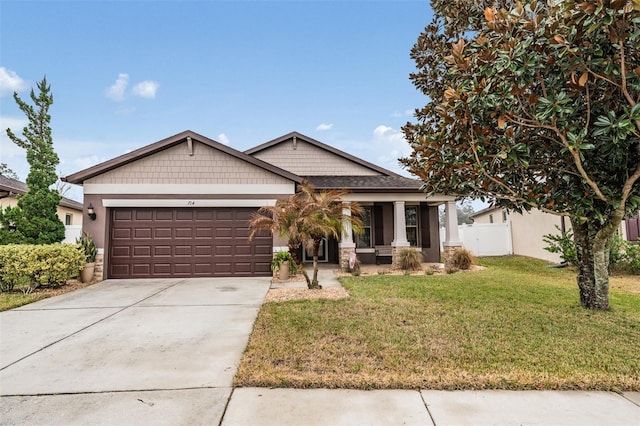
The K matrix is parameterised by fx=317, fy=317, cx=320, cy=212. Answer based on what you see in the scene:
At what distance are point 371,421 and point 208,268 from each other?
9.04m

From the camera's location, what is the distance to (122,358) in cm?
409

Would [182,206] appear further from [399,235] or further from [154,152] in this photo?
[399,235]

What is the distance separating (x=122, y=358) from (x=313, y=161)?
41.5ft

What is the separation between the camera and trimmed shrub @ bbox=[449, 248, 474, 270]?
39.7 ft

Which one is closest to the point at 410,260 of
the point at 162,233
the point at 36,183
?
the point at 162,233

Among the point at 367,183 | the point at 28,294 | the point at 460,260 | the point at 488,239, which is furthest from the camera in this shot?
the point at 488,239

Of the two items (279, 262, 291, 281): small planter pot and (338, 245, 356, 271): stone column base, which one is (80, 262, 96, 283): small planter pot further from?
(338, 245, 356, 271): stone column base

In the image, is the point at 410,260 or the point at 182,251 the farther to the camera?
the point at 410,260

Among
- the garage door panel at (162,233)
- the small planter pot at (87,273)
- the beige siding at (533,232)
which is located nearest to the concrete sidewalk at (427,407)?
the garage door panel at (162,233)

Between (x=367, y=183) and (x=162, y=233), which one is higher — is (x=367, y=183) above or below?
above

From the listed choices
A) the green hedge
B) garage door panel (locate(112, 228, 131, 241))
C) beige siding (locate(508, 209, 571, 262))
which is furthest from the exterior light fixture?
beige siding (locate(508, 209, 571, 262))

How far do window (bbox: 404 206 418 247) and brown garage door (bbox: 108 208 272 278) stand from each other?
723 cm

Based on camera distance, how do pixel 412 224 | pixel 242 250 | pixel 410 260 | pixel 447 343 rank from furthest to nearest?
pixel 412 224
pixel 410 260
pixel 242 250
pixel 447 343

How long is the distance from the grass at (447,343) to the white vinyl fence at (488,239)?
9.67 metres
